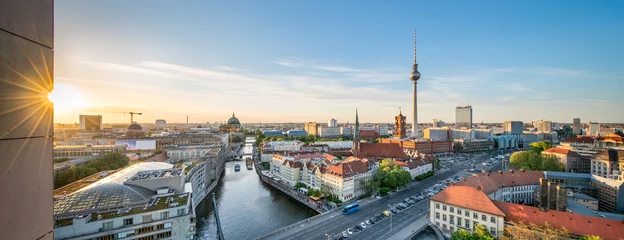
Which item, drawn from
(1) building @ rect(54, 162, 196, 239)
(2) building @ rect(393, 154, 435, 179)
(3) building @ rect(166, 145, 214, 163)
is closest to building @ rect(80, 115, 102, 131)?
(3) building @ rect(166, 145, 214, 163)

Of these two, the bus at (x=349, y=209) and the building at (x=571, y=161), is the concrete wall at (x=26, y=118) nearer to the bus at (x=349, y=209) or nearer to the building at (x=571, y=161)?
the bus at (x=349, y=209)

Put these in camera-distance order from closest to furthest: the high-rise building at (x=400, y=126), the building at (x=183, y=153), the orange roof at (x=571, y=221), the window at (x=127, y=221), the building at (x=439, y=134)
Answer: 1. the orange roof at (x=571, y=221)
2. the window at (x=127, y=221)
3. the building at (x=183, y=153)
4. the high-rise building at (x=400, y=126)
5. the building at (x=439, y=134)

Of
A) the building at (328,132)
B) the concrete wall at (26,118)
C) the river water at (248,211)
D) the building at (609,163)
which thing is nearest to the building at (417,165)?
the river water at (248,211)

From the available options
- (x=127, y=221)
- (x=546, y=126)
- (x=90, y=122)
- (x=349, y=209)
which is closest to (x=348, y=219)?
(x=349, y=209)

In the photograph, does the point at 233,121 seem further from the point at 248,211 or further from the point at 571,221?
the point at 571,221

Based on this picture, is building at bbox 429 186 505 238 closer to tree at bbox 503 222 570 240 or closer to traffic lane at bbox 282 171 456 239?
tree at bbox 503 222 570 240
